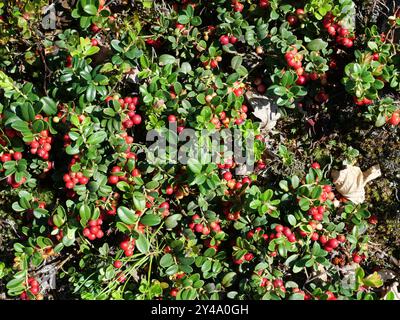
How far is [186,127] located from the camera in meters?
3.00

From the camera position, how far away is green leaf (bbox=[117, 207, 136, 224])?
278 centimetres

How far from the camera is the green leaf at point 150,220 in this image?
2.82 m

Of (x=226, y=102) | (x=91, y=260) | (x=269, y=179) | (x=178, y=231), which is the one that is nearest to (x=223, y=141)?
(x=226, y=102)

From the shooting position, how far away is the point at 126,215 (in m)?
2.79

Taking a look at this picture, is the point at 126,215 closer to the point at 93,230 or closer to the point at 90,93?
the point at 93,230

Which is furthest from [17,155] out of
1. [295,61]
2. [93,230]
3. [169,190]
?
[295,61]

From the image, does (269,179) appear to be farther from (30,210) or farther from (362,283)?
(30,210)

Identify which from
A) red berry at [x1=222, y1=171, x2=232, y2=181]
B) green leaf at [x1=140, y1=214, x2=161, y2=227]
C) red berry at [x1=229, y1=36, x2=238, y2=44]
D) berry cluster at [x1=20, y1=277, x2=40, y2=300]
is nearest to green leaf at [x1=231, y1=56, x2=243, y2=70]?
red berry at [x1=229, y1=36, x2=238, y2=44]

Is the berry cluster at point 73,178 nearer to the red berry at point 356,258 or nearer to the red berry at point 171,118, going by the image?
the red berry at point 171,118

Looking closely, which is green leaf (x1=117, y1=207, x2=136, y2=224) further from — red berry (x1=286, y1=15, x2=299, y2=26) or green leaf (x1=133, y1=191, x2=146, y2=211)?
red berry (x1=286, y1=15, x2=299, y2=26)

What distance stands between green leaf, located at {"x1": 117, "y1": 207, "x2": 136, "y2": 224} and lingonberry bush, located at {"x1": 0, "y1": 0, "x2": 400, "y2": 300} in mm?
13

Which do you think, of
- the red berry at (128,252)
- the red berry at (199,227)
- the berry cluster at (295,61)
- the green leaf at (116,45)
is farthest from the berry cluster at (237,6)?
the red berry at (128,252)

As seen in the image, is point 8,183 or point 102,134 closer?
point 102,134

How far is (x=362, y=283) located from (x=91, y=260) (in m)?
1.78
